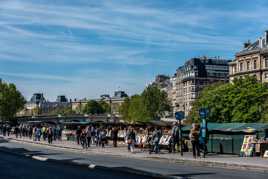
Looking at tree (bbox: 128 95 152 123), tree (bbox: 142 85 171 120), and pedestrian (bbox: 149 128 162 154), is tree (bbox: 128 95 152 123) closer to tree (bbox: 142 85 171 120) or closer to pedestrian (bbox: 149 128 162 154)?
tree (bbox: 142 85 171 120)

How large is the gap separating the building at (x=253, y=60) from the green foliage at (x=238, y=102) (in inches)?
1341

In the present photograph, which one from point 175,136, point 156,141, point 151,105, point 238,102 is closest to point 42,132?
point 156,141

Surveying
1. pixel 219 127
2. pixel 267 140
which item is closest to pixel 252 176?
pixel 267 140

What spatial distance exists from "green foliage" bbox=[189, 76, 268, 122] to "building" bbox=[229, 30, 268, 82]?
34056mm

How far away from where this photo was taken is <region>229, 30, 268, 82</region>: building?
135375 millimetres

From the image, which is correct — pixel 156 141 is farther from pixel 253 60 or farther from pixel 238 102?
pixel 253 60

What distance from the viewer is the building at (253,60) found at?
135 metres

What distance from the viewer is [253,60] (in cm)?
13900

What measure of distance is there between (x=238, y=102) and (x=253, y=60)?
47.4m

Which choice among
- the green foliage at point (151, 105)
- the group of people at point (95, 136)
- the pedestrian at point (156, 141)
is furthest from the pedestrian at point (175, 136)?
the green foliage at point (151, 105)

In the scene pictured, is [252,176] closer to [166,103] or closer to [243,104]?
[243,104]

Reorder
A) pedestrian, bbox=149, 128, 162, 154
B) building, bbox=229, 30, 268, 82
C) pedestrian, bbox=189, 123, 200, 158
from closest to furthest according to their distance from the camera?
pedestrian, bbox=189, 123, 200, 158 → pedestrian, bbox=149, 128, 162, 154 → building, bbox=229, 30, 268, 82

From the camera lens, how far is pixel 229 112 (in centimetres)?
9556

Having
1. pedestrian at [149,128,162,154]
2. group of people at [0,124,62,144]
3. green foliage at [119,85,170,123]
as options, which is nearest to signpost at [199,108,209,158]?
pedestrian at [149,128,162,154]
